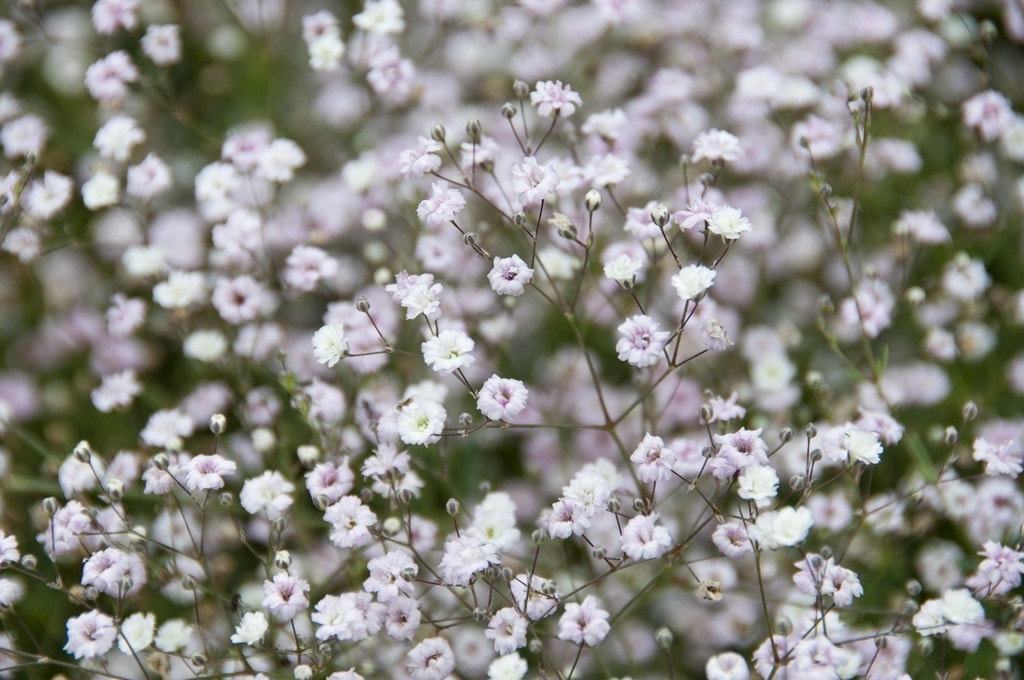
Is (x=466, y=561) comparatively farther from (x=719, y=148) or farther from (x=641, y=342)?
(x=719, y=148)

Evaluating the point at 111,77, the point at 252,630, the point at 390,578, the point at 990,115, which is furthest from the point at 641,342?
the point at 111,77

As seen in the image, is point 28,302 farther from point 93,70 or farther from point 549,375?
point 549,375

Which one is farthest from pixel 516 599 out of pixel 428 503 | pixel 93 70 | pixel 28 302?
pixel 28 302

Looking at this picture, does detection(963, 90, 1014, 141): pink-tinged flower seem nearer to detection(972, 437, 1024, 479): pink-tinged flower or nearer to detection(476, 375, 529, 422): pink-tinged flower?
detection(972, 437, 1024, 479): pink-tinged flower

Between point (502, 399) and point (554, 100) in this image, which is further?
point (554, 100)

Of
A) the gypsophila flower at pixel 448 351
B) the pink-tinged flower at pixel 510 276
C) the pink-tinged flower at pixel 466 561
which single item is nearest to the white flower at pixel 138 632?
the pink-tinged flower at pixel 466 561
